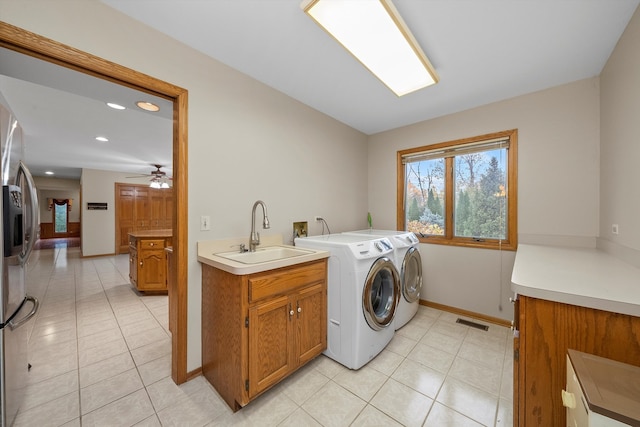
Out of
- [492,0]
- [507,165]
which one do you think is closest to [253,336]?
[492,0]

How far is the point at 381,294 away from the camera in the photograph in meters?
2.21

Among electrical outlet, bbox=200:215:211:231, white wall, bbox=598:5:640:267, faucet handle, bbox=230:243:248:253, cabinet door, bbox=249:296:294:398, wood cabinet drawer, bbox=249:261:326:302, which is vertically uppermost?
white wall, bbox=598:5:640:267

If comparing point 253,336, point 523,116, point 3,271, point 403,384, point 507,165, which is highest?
point 523,116

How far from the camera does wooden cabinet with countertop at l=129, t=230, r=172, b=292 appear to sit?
3.28m

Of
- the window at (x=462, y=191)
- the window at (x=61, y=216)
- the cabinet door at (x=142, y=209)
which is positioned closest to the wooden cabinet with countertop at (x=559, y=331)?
the window at (x=462, y=191)

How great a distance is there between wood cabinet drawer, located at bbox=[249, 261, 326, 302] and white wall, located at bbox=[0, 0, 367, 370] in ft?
1.98

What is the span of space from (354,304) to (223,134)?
1.68 m

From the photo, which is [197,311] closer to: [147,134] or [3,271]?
[3,271]

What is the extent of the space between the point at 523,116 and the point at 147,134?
188 inches

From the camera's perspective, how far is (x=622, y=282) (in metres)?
1.03

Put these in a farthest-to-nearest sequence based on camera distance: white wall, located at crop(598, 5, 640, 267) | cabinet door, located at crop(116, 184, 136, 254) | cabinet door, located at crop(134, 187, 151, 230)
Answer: cabinet door, located at crop(134, 187, 151, 230) < cabinet door, located at crop(116, 184, 136, 254) < white wall, located at crop(598, 5, 640, 267)

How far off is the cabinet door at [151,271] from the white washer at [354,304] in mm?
2640

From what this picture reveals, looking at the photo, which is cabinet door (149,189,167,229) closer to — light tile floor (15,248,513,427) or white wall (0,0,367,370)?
light tile floor (15,248,513,427)

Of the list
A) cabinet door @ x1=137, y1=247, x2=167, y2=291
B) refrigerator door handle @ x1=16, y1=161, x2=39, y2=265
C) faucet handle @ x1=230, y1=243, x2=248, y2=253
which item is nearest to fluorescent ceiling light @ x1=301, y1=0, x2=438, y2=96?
faucet handle @ x1=230, y1=243, x2=248, y2=253
